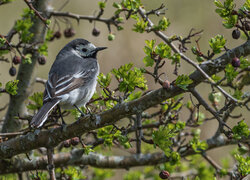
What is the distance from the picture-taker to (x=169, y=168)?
13.1ft

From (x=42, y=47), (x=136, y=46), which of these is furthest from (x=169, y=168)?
(x=136, y=46)

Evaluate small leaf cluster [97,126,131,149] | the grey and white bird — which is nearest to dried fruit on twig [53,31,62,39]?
the grey and white bird

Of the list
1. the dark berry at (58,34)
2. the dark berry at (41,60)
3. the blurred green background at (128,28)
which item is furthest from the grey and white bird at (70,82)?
the blurred green background at (128,28)

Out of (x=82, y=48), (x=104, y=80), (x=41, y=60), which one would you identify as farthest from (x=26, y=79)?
(x=104, y=80)

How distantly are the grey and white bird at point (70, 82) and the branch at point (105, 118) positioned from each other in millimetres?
215

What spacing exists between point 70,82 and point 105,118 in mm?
1397

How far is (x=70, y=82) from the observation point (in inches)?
173

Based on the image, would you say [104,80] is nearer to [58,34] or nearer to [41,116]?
[41,116]

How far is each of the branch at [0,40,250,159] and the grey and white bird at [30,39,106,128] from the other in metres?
0.22

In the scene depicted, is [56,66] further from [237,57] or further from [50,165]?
[237,57]

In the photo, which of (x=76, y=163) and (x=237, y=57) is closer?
(x=237, y=57)

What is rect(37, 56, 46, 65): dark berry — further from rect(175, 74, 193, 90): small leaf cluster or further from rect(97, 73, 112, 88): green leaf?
rect(175, 74, 193, 90): small leaf cluster

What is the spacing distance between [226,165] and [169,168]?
96 cm

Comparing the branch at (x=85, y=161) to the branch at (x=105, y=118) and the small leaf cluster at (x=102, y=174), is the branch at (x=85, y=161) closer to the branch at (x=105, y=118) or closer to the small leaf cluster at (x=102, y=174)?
the branch at (x=105, y=118)
